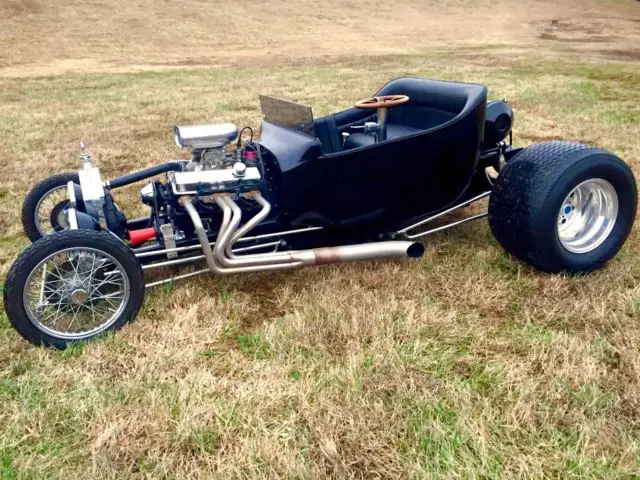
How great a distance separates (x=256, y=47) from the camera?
1190 inches

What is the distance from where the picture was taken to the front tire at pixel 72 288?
2.80 meters

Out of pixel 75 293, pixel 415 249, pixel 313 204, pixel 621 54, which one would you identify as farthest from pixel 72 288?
pixel 621 54

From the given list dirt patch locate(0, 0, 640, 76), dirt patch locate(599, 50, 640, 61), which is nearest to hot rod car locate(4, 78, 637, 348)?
dirt patch locate(0, 0, 640, 76)

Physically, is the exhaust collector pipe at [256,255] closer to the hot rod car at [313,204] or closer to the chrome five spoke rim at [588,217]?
the hot rod car at [313,204]

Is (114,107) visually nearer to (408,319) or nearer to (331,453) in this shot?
(408,319)

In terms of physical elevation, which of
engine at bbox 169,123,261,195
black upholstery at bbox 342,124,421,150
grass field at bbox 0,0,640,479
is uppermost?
engine at bbox 169,123,261,195

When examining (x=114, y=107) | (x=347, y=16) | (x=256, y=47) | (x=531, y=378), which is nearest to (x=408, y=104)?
(x=531, y=378)

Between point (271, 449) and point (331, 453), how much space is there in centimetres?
24

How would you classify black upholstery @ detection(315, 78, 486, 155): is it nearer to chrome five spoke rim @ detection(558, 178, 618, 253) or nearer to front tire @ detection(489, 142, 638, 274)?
front tire @ detection(489, 142, 638, 274)

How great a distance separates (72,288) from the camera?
9.87 ft

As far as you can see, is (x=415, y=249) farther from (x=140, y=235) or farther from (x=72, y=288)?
(x=72, y=288)

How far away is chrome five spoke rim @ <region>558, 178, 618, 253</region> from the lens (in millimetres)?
3740

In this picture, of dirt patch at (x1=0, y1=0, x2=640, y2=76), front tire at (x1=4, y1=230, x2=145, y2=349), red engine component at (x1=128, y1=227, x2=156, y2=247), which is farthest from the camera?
dirt patch at (x1=0, y1=0, x2=640, y2=76)

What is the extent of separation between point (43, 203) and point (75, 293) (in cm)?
Result: 160
